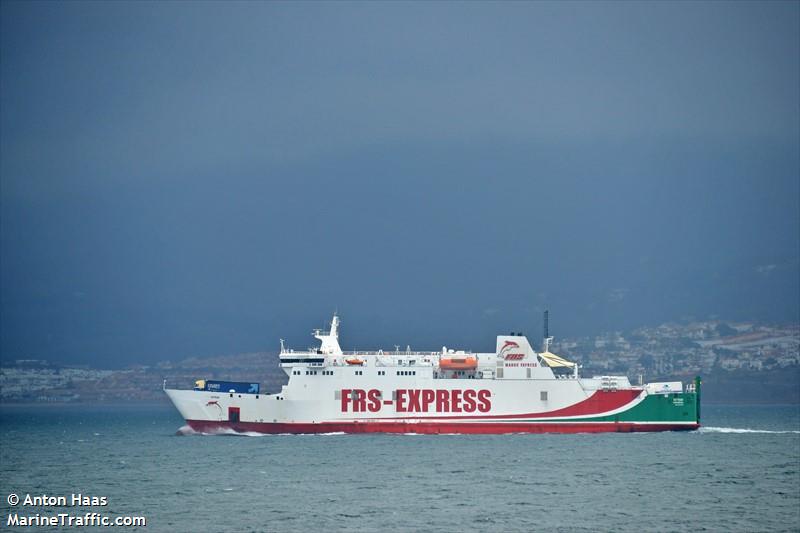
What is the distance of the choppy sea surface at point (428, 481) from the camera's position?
36.3 meters

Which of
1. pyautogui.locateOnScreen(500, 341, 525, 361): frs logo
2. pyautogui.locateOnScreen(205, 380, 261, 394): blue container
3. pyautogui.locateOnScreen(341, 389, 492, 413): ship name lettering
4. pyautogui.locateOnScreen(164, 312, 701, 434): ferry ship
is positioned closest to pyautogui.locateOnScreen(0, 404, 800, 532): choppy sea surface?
pyautogui.locateOnScreen(164, 312, 701, 434): ferry ship

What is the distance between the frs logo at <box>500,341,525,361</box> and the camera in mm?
65688

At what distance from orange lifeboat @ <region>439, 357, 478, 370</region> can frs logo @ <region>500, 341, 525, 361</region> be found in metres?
1.78

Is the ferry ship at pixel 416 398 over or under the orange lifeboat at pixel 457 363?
under

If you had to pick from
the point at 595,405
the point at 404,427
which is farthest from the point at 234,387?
the point at 595,405

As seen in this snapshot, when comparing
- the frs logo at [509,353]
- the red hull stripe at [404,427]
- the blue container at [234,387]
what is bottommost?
the red hull stripe at [404,427]

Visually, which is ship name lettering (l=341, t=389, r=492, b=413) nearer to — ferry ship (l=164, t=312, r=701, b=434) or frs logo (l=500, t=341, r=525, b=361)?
ferry ship (l=164, t=312, r=701, b=434)

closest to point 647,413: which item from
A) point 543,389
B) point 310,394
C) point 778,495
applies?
point 543,389

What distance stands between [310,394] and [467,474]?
19.1m

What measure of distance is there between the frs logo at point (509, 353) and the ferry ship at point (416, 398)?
0.19 ft

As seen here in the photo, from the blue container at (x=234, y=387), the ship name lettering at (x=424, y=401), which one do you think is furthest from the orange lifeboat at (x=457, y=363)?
the blue container at (x=234, y=387)

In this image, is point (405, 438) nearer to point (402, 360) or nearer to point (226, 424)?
point (402, 360)

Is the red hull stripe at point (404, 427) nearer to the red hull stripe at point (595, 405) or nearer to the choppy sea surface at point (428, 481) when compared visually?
the red hull stripe at point (595, 405)

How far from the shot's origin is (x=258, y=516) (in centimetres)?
3653
